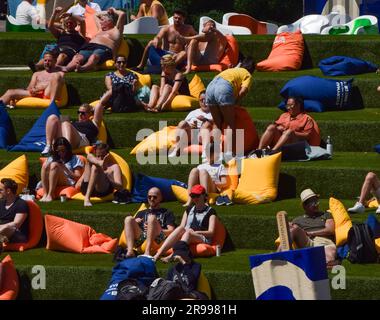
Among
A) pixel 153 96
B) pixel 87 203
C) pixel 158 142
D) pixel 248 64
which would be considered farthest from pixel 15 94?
Answer: pixel 87 203

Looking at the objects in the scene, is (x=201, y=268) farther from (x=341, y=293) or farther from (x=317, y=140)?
(x=317, y=140)

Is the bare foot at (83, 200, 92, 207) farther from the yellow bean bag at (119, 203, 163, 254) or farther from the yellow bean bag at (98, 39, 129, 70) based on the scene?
the yellow bean bag at (98, 39, 129, 70)

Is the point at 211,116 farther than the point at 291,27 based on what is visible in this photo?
No

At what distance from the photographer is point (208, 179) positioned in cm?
1734

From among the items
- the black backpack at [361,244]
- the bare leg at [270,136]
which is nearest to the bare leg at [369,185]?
the black backpack at [361,244]

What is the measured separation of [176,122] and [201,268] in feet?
12.0

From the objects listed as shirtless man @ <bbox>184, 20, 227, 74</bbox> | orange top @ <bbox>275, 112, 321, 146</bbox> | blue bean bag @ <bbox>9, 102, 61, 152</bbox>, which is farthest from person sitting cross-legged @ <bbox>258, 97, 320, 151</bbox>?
blue bean bag @ <bbox>9, 102, 61, 152</bbox>

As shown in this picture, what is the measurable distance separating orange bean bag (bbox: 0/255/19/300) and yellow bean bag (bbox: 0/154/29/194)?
2.22 meters

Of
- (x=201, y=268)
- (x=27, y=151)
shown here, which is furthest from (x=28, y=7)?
(x=201, y=268)

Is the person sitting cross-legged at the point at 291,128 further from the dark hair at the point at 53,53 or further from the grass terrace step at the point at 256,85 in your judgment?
the dark hair at the point at 53,53

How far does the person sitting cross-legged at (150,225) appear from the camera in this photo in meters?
16.5

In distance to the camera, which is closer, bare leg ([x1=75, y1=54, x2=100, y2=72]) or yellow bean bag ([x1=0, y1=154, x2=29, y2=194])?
yellow bean bag ([x1=0, y1=154, x2=29, y2=194])

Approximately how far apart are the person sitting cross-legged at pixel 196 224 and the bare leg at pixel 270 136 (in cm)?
147

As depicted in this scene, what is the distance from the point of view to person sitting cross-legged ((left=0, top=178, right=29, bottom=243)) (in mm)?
16969
